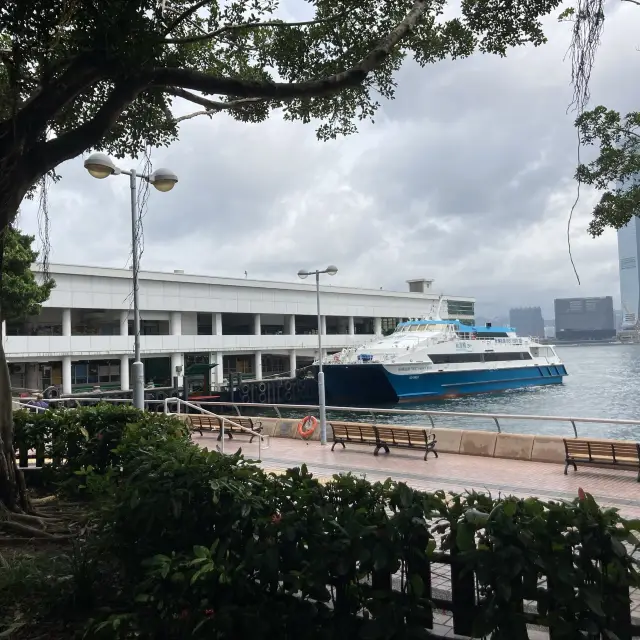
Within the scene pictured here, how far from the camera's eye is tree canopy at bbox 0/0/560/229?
542cm

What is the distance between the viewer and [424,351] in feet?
141

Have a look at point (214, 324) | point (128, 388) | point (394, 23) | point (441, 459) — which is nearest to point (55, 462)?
point (394, 23)

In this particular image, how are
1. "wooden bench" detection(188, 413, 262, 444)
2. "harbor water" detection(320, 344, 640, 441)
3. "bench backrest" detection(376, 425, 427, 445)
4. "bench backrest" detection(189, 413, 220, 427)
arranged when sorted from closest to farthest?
1. "bench backrest" detection(376, 425, 427, 445)
2. "wooden bench" detection(188, 413, 262, 444)
3. "bench backrest" detection(189, 413, 220, 427)
4. "harbor water" detection(320, 344, 640, 441)

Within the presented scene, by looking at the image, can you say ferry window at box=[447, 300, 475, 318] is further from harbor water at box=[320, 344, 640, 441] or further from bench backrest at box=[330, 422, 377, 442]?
bench backrest at box=[330, 422, 377, 442]

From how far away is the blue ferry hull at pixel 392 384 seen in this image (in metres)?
41.0

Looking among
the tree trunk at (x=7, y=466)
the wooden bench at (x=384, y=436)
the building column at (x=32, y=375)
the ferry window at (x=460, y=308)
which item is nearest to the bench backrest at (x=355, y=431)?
the wooden bench at (x=384, y=436)

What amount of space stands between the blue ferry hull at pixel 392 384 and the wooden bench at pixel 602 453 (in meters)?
29.0

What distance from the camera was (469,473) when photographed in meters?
11.5

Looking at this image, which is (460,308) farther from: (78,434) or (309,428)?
(78,434)

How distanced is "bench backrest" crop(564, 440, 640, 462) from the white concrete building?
1185 inches

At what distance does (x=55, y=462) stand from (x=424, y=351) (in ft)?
121

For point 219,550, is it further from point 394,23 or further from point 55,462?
point 394,23

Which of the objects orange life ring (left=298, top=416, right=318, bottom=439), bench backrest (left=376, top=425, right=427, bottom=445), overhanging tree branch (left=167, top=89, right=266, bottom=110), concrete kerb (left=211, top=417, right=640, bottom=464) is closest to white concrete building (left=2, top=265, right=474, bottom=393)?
orange life ring (left=298, top=416, right=318, bottom=439)

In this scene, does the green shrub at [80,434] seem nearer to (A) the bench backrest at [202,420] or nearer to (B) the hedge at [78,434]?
(B) the hedge at [78,434]
